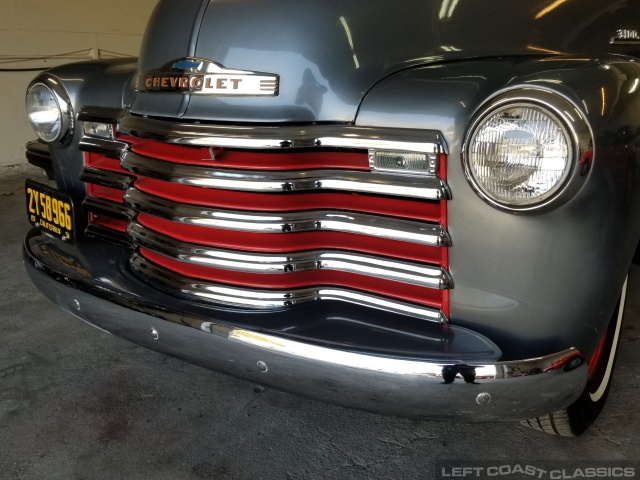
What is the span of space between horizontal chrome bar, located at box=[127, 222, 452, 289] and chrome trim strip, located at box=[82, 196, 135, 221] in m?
0.29

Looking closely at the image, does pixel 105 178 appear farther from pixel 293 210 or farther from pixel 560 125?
pixel 560 125

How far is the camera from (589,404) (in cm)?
180

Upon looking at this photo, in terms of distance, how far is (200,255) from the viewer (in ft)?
5.21

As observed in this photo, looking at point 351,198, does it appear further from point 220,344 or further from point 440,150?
point 220,344

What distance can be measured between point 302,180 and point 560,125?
0.59 metres

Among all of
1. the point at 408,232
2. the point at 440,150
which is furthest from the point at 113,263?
the point at 440,150

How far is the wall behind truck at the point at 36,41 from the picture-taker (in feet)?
19.5

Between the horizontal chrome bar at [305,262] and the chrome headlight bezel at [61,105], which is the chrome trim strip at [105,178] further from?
the horizontal chrome bar at [305,262]

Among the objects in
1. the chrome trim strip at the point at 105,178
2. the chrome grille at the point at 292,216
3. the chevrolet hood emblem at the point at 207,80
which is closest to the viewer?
the chrome grille at the point at 292,216

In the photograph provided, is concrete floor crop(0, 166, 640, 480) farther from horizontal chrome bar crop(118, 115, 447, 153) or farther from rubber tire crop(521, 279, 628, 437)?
horizontal chrome bar crop(118, 115, 447, 153)

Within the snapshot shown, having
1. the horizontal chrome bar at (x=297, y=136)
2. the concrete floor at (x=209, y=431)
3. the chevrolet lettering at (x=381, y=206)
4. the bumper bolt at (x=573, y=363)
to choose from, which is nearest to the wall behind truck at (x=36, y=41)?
the concrete floor at (x=209, y=431)

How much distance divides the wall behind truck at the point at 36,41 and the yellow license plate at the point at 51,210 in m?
4.69

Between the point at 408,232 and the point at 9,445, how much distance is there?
4.67 ft

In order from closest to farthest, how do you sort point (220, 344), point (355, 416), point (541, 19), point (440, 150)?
point (440, 150)
point (220, 344)
point (541, 19)
point (355, 416)
